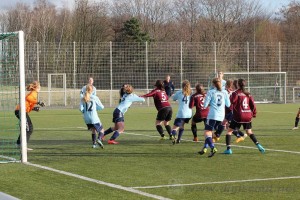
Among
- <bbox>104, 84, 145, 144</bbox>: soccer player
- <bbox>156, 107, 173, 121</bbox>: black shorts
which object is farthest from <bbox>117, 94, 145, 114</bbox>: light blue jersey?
<bbox>156, 107, 173, 121</bbox>: black shorts

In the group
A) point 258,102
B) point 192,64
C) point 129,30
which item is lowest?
point 258,102

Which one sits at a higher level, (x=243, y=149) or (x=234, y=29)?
(x=234, y=29)

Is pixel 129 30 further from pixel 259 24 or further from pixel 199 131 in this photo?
pixel 199 131

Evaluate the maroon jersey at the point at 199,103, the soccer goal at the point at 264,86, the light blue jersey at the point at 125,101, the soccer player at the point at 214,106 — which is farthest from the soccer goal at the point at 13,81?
the soccer goal at the point at 264,86

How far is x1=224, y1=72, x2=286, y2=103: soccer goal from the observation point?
42312 millimetres

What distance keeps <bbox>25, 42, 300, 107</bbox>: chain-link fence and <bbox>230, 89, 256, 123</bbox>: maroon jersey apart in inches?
1038

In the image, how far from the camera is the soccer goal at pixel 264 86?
4231 centimetres

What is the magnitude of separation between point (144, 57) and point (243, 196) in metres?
32.6

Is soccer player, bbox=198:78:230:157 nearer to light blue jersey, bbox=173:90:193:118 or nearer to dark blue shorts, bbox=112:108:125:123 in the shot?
light blue jersey, bbox=173:90:193:118

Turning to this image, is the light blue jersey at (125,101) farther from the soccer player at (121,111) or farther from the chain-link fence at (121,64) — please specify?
the chain-link fence at (121,64)

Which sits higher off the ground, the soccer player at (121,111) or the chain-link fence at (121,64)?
the chain-link fence at (121,64)

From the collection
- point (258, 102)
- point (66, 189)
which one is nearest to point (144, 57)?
point (258, 102)

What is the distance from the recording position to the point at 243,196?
28.3 feet

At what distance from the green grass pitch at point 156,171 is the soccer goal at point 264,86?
25.3 m
